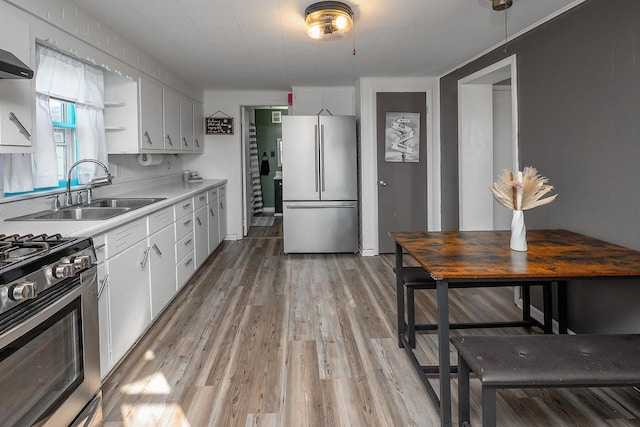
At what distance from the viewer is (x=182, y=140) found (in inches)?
200

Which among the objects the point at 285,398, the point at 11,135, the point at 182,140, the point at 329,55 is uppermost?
the point at 329,55

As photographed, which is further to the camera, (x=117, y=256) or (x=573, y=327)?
(x=573, y=327)

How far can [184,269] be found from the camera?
3.85 metres

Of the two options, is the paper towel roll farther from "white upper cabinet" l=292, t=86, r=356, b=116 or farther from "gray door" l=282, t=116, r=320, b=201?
"white upper cabinet" l=292, t=86, r=356, b=116

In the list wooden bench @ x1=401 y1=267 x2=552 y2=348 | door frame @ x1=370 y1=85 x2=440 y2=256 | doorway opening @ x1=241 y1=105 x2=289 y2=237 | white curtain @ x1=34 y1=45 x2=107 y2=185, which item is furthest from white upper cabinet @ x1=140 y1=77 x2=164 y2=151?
doorway opening @ x1=241 y1=105 x2=289 y2=237

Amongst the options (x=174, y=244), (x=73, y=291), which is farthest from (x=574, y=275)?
(x=174, y=244)

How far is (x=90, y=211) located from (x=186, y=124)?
2.46m

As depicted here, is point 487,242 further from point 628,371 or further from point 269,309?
point 269,309

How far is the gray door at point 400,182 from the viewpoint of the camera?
17.1ft

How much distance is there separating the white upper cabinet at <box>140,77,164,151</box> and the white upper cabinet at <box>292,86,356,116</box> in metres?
1.99

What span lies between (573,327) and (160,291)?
9.27 feet

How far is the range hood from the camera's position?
1678mm

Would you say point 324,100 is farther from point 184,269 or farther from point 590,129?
point 590,129

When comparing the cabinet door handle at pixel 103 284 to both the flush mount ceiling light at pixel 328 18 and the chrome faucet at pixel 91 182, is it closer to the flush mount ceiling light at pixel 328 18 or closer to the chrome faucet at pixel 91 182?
the chrome faucet at pixel 91 182
